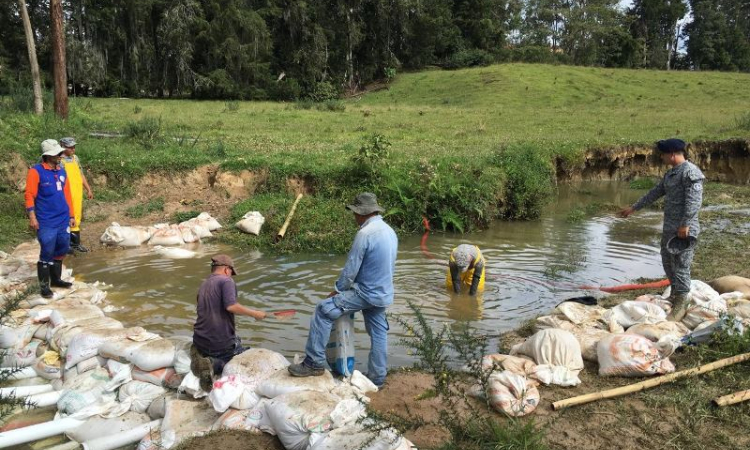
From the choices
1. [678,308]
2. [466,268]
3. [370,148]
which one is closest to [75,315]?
[466,268]

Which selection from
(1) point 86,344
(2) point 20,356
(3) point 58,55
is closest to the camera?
(1) point 86,344

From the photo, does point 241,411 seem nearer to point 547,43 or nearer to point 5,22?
point 5,22

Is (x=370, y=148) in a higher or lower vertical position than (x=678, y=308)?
higher

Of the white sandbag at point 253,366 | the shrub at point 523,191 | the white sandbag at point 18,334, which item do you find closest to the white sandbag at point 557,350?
the white sandbag at point 253,366

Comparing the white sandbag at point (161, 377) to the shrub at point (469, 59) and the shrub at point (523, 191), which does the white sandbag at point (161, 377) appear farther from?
the shrub at point (469, 59)

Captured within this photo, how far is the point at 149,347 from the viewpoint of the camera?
16.1 ft

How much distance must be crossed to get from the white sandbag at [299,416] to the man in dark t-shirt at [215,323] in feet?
2.70

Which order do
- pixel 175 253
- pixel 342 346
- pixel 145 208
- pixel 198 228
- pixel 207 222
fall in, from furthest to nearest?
1. pixel 145 208
2. pixel 207 222
3. pixel 198 228
4. pixel 175 253
5. pixel 342 346

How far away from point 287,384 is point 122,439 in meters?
1.20

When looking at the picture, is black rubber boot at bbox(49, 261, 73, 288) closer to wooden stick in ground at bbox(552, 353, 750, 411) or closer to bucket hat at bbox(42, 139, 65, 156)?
bucket hat at bbox(42, 139, 65, 156)

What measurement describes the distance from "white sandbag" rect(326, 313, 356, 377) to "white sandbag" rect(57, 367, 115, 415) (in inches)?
70.8

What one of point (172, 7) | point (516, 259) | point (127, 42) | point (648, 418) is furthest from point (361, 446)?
point (127, 42)

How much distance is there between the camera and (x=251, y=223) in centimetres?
1005

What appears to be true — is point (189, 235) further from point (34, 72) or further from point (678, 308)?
point (34, 72)
